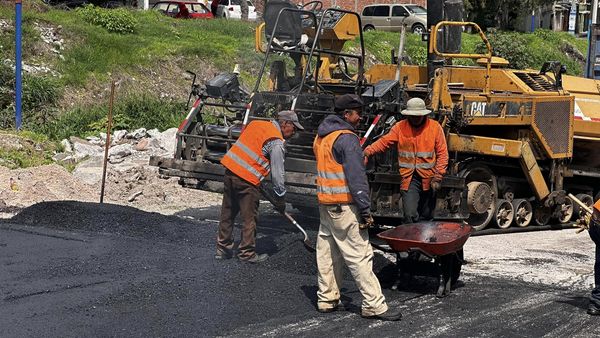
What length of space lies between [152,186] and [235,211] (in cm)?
451

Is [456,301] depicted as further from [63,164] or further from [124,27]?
[124,27]

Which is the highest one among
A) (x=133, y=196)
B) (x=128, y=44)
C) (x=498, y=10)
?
(x=498, y=10)

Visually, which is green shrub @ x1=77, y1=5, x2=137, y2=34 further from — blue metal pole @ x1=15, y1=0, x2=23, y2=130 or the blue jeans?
the blue jeans

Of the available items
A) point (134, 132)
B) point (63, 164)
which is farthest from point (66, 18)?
point (63, 164)

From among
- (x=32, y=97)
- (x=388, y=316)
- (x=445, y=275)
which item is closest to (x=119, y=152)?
(x=32, y=97)

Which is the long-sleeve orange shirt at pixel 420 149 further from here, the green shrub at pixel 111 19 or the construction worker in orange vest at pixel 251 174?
the green shrub at pixel 111 19

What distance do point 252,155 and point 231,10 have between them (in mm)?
28117

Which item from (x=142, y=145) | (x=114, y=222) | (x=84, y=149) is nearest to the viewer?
(x=114, y=222)

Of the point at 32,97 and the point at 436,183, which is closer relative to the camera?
the point at 436,183

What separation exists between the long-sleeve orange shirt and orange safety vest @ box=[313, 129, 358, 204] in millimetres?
1739

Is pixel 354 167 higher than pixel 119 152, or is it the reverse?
pixel 354 167

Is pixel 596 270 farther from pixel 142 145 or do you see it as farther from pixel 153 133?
pixel 153 133

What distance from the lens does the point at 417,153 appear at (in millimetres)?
8812

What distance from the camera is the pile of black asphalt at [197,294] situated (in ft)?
Result: 21.4
